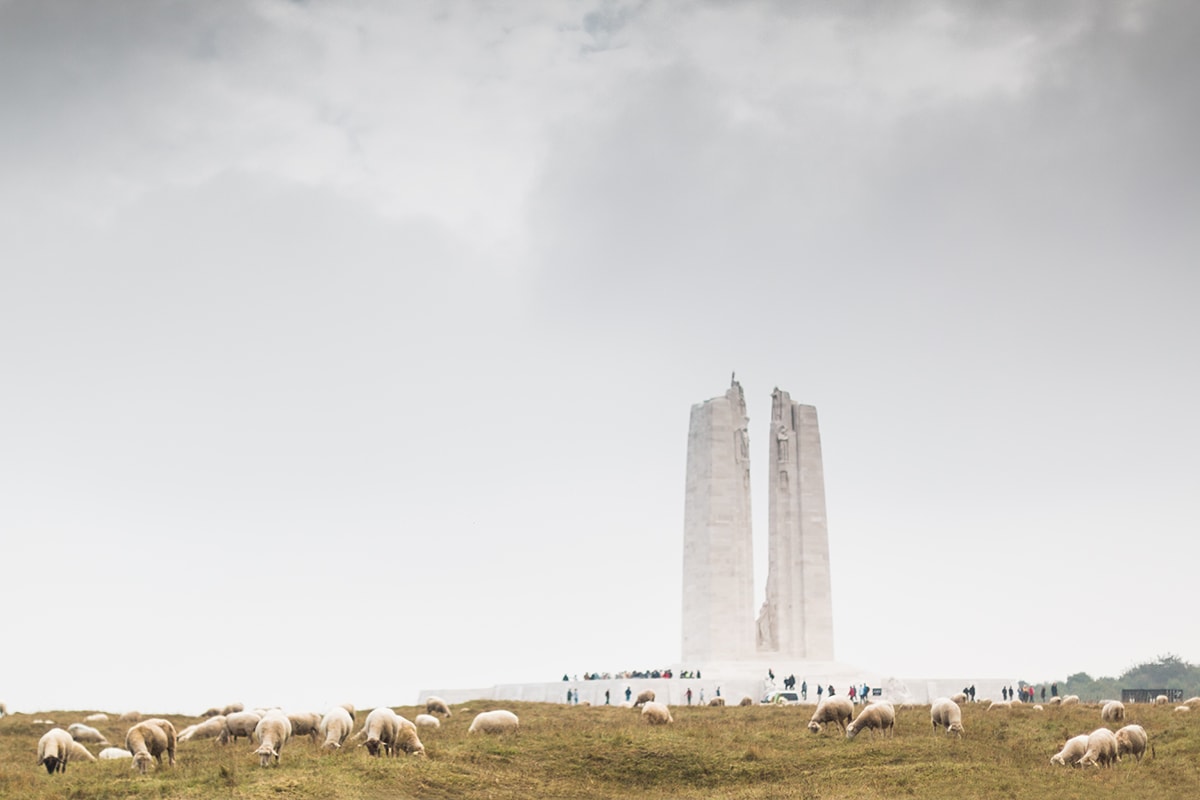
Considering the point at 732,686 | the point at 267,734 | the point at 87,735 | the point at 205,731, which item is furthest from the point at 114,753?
the point at 732,686

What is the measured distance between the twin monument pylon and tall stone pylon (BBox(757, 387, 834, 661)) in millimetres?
58

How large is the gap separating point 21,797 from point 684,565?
5374cm

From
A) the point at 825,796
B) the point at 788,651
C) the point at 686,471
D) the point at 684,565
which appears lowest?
the point at 825,796

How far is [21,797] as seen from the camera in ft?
72.4

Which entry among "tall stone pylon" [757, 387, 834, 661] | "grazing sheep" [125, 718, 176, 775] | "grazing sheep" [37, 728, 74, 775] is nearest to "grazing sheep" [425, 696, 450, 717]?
"grazing sheep" [37, 728, 74, 775]

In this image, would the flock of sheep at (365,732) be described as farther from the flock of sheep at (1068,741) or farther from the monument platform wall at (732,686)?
the monument platform wall at (732,686)

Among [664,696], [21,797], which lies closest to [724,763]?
[21,797]

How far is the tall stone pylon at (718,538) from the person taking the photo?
71.7 meters

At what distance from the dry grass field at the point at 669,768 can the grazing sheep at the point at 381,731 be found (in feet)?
1.50

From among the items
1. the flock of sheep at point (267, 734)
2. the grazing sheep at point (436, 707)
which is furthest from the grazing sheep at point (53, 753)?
the grazing sheep at point (436, 707)

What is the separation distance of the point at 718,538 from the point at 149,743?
49.9 meters

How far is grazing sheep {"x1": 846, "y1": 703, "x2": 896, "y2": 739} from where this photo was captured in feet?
104

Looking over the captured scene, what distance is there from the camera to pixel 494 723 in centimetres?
3269

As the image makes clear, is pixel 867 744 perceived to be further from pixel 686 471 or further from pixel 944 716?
pixel 686 471
